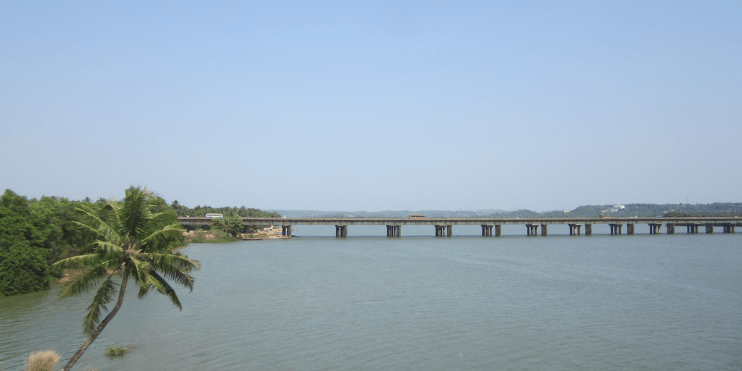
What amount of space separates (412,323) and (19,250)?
4191cm

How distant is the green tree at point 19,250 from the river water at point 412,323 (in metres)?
2.07

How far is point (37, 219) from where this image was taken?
54031 millimetres

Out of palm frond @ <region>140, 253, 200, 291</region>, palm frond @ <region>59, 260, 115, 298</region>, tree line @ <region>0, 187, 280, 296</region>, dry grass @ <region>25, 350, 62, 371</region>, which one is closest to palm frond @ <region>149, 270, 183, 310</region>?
palm frond @ <region>140, 253, 200, 291</region>

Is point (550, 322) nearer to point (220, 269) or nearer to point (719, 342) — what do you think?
point (719, 342)

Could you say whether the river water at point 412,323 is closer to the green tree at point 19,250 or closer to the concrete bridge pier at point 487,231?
the green tree at point 19,250

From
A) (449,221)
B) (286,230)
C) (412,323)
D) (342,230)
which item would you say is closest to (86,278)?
(412,323)

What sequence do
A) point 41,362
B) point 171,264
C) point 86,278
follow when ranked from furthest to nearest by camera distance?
point 41,362, point 171,264, point 86,278

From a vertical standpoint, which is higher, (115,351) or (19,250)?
(19,250)

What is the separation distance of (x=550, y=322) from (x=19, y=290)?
53.7 metres

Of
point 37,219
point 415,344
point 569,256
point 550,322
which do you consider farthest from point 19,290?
point 569,256

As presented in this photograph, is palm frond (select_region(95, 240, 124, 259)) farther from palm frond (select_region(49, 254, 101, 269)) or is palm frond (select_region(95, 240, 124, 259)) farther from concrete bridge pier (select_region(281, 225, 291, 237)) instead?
concrete bridge pier (select_region(281, 225, 291, 237))

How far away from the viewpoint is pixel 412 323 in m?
39.2

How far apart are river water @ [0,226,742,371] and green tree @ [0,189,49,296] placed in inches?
81.6

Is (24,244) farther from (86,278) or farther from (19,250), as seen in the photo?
(86,278)
